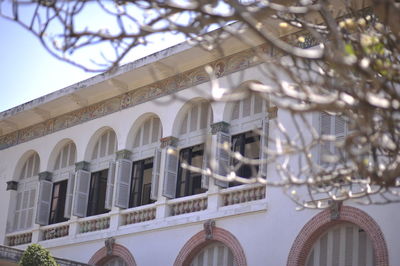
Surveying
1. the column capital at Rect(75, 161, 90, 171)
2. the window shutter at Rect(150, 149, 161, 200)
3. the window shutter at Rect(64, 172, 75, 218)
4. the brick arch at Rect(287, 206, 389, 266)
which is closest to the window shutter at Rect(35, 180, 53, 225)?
the window shutter at Rect(64, 172, 75, 218)

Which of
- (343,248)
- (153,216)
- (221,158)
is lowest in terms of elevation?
(343,248)

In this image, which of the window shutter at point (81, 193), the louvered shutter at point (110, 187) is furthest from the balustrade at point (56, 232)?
the louvered shutter at point (110, 187)

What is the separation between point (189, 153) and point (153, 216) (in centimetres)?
167

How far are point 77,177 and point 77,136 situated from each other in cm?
125

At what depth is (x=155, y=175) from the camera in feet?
66.9

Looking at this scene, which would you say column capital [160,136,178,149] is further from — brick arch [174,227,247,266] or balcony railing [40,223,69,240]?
balcony railing [40,223,69,240]

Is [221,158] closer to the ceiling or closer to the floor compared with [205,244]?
closer to the ceiling

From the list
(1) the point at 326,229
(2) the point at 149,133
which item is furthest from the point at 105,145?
(1) the point at 326,229

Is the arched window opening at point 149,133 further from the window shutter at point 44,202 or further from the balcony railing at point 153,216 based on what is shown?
the window shutter at point 44,202

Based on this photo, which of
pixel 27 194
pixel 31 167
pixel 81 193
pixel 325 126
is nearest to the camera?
pixel 325 126

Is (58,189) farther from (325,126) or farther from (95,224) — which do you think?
(325,126)

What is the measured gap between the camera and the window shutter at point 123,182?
21.1 m

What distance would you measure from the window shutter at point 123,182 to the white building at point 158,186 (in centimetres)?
3

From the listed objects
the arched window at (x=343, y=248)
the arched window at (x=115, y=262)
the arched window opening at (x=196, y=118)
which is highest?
the arched window opening at (x=196, y=118)
